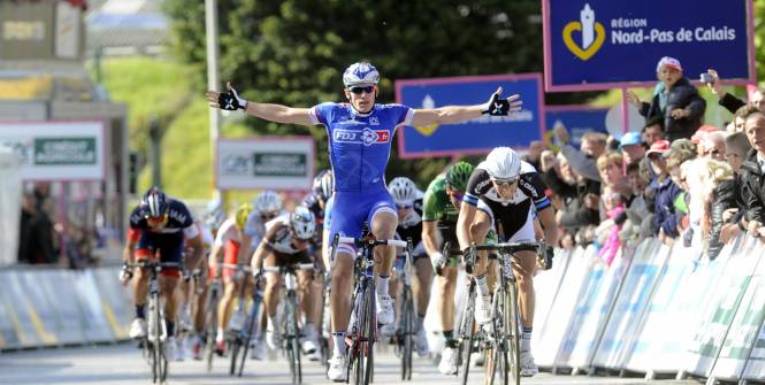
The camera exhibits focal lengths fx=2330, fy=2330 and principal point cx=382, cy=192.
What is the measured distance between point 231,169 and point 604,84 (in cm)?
1926

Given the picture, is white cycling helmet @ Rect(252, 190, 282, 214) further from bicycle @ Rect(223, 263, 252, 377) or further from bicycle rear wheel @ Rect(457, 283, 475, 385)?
bicycle rear wheel @ Rect(457, 283, 475, 385)

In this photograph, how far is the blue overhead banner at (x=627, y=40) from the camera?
21.9 meters

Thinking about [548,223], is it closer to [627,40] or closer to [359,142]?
[359,142]

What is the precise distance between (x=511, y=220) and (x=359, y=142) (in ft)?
4.18

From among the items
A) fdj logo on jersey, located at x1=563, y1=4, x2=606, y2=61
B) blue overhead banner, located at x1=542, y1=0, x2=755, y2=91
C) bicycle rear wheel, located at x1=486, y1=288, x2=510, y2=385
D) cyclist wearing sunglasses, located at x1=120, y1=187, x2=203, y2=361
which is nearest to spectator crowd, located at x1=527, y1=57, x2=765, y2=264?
blue overhead banner, located at x1=542, y1=0, x2=755, y2=91

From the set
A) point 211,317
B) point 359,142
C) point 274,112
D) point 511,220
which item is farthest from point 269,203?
point 359,142

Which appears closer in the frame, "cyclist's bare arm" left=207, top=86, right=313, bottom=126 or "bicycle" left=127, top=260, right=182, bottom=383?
"cyclist's bare arm" left=207, top=86, right=313, bottom=126

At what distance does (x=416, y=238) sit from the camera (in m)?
21.5

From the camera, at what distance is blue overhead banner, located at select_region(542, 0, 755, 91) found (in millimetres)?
21891

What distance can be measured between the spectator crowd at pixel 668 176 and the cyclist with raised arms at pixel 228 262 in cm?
374

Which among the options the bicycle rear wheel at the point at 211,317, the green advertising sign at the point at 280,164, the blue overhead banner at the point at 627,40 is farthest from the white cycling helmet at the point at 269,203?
the green advertising sign at the point at 280,164

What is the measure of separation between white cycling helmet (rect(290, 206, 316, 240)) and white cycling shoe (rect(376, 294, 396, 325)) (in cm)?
562

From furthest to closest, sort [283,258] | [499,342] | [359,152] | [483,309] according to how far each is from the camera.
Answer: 1. [283,258]
2. [483,309]
3. [359,152]
4. [499,342]

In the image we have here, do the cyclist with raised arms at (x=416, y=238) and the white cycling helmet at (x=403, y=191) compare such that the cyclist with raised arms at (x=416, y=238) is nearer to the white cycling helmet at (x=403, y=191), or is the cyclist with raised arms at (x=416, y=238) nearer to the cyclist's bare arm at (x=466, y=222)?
the white cycling helmet at (x=403, y=191)
